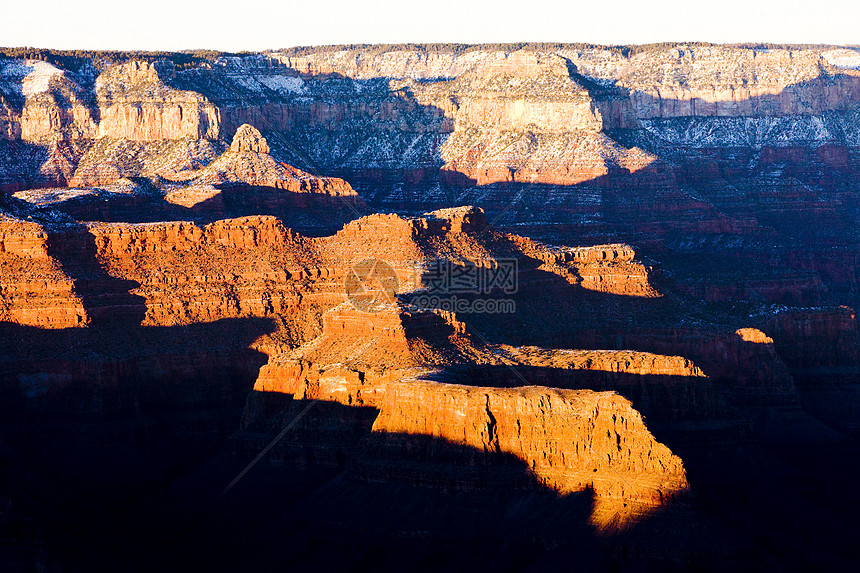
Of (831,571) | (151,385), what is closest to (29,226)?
(151,385)

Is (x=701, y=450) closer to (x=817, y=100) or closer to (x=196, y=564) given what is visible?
(x=196, y=564)

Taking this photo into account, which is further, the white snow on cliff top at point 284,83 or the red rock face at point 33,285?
the white snow on cliff top at point 284,83

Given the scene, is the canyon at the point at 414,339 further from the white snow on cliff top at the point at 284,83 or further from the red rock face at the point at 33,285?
the white snow on cliff top at the point at 284,83

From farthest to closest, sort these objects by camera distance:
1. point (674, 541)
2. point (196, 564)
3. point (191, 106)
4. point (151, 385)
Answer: point (191, 106), point (151, 385), point (196, 564), point (674, 541)

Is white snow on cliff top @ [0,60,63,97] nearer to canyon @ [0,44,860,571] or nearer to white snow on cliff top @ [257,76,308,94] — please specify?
canyon @ [0,44,860,571]

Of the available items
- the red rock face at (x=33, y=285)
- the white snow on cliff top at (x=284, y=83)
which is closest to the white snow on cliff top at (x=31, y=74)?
the white snow on cliff top at (x=284, y=83)
